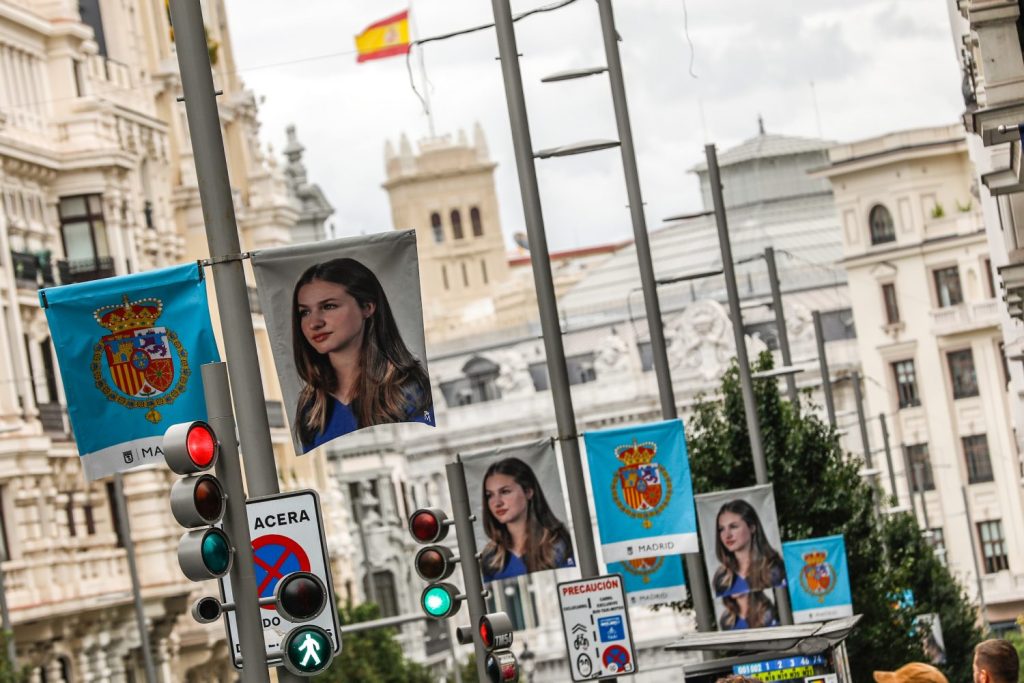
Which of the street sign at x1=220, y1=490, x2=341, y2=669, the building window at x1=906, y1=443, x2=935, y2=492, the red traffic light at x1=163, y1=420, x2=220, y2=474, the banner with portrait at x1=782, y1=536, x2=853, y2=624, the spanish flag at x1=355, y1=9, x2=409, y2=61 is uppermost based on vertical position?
the spanish flag at x1=355, y1=9, x2=409, y2=61

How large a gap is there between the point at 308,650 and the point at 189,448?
1391 mm

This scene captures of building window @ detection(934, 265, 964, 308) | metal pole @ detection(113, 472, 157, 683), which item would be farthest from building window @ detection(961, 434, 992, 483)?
metal pole @ detection(113, 472, 157, 683)

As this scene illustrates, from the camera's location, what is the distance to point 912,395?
323 ft

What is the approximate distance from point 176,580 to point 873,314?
50.0 metres

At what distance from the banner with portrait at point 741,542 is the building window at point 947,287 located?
67962mm

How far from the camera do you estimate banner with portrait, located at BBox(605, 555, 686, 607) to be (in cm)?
2792

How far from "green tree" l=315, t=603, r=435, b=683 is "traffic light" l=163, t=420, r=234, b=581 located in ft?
169

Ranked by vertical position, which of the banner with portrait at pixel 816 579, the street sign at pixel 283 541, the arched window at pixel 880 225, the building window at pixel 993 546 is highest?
the arched window at pixel 880 225

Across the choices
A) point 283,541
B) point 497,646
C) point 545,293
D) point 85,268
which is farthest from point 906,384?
point 283,541

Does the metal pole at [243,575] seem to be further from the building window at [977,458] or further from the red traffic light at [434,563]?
the building window at [977,458]

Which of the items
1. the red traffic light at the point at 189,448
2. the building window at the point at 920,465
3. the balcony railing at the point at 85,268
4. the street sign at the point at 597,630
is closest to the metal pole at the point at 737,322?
the street sign at the point at 597,630

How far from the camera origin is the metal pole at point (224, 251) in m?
14.1

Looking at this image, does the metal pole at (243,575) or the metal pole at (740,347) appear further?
the metal pole at (740,347)

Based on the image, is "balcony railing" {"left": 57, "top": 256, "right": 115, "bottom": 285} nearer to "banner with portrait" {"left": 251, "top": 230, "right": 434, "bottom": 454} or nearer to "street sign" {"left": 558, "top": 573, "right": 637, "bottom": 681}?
"street sign" {"left": 558, "top": 573, "right": 637, "bottom": 681}
